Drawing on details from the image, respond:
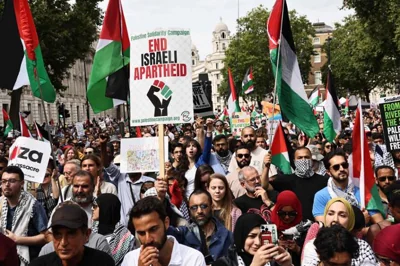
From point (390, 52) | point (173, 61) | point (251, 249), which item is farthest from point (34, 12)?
point (251, 249)

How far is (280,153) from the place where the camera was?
8695 mm

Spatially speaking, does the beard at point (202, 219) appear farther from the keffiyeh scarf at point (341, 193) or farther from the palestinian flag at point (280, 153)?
the palestinian flag at point (280, 153)

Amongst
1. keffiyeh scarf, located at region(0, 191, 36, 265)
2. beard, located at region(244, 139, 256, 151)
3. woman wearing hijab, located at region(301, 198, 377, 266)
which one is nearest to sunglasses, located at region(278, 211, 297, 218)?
woman wearing hijab, located at region(301, 198, 377, 266)

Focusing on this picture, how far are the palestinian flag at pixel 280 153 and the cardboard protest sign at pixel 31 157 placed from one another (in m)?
3.11

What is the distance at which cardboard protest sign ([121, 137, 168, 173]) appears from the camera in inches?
235

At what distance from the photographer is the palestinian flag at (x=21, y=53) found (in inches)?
294

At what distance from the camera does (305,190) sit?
6699 millimetres

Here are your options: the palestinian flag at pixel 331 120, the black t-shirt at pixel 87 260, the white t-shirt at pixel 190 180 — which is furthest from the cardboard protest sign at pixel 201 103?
the black t-shirt at pixel 87 260

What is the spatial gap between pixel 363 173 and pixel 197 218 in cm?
172

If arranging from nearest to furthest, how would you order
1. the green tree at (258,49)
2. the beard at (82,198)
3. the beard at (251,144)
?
the beard at (82,198) → the beard at (251,144) → the green tree at (258,49)

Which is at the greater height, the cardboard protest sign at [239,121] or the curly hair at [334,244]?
the cardboard protest sign at [239,121]

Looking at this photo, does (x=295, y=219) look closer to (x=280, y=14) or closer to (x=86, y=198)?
(x=86, y=198)

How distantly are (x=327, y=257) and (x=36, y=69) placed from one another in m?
4.80

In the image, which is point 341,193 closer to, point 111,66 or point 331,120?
point 111,66
